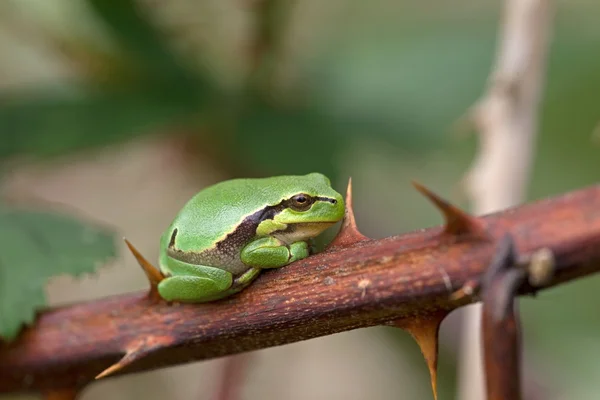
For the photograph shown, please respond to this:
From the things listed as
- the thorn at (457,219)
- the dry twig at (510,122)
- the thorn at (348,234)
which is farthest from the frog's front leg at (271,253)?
the dry twig at (510,122)

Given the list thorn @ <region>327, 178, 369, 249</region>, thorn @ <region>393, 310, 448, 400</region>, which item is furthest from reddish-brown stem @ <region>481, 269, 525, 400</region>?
thorn @ <region>327, 178, 369, 249</region>

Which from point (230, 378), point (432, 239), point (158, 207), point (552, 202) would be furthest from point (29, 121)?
point (552, 202)

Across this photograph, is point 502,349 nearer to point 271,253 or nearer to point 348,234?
point 348,234

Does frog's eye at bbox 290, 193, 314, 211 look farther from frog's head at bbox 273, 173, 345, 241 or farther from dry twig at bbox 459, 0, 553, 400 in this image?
dry twig at bbox 459, 0, 553, 400

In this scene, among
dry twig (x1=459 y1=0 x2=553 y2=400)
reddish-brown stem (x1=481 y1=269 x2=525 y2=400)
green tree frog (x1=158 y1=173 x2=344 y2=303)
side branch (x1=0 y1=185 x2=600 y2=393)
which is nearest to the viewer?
reddish-brown stem (x1=481 y1=269 x2=525 y2=400)

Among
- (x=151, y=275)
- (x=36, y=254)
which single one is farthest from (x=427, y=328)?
(x=36, y=254)

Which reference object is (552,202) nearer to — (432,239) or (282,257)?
(432,239)

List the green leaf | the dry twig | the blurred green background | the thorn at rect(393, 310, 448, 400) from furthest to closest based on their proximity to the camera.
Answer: the blurred green background, the dry twig, the green leaf, the thorn at rect(393, 310, 448, 400)
